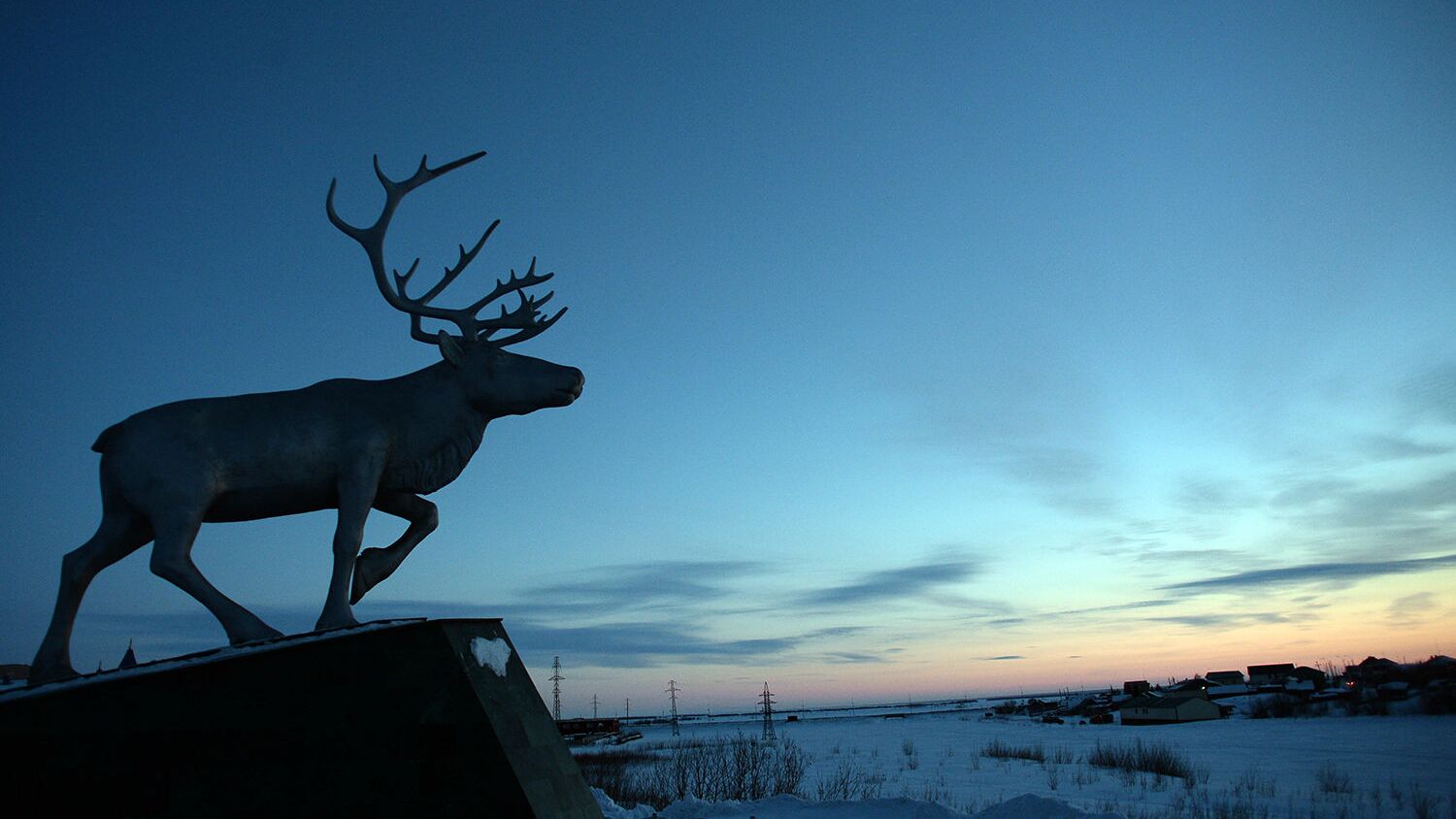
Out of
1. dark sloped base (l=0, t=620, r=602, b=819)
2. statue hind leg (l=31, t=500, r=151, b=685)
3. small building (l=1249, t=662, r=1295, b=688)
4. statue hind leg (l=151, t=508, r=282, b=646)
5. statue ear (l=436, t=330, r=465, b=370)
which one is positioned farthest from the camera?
small building (l=1249, t=662, r=1295, b=688)

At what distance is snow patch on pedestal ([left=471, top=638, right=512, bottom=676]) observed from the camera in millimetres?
4242

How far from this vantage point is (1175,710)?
4294 centimetres

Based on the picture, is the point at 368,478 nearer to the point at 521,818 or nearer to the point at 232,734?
the point at 232,734

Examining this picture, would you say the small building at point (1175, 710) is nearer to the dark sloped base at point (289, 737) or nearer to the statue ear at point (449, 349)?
the statue ear at point (449, 349)

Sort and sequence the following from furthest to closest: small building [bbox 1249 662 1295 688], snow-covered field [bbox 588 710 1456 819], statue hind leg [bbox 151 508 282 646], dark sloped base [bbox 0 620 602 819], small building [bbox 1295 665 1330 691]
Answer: small building [bbox 1249 662 1295 688]
small building [bbox 1295 665 1330 691]
snow-covered field [bbox 588 710 1456 819]
statue hind leg [bbox 151 508 282 646]
dark sloped base [bbox 0 620 602 819]

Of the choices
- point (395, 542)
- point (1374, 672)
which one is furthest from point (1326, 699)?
point (395, 542)

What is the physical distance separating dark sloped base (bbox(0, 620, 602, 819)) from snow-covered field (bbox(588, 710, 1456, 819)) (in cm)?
521

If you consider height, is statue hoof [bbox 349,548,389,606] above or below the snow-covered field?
above

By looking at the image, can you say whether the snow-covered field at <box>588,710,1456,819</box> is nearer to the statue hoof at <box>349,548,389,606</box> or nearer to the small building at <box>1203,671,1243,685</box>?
the statue hoof at <box>349,548,389,606</box>

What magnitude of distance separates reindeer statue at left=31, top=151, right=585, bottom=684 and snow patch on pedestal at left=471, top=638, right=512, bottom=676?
→ 3.96 feet

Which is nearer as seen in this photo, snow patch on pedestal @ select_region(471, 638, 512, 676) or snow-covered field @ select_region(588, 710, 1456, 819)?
snow patch on pedestal @ select_region(471, 638, 512, 676)

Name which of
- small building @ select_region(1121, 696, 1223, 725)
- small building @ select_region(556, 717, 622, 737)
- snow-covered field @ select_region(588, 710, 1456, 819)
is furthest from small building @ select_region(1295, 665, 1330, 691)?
small building @ select_region(556, 717, 622, 737)

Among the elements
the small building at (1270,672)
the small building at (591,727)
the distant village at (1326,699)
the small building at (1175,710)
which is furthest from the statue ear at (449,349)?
the small building at (1270,672)

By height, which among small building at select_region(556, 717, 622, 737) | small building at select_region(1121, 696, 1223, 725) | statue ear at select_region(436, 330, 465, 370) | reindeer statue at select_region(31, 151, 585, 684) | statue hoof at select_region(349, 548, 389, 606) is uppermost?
statue ear at select_region(436, 330, 465, 370)
